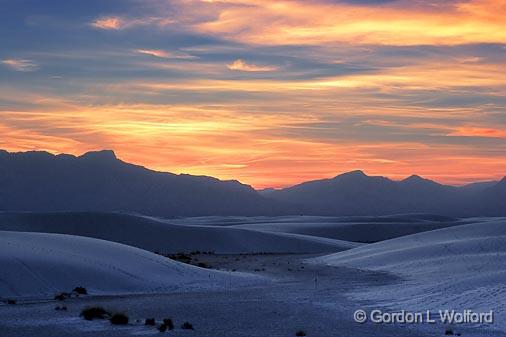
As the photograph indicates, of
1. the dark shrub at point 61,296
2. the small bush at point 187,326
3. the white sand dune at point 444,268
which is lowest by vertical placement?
the dark shrub at point 61,296

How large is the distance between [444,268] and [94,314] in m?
19.1

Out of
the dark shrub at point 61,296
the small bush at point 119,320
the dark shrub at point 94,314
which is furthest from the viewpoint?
the dark shrub at point 61,296

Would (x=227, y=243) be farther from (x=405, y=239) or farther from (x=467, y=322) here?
(x=467, y=322)

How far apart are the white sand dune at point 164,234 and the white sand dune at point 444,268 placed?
19106mm

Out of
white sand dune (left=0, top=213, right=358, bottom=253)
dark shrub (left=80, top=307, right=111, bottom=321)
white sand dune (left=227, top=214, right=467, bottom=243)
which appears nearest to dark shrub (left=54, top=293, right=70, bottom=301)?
dark shrub (left=80, top=307, right=111, bottom=321)

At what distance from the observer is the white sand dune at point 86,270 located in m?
27.3

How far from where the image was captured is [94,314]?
2058 cm

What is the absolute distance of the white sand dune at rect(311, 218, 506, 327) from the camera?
2291 centimetres

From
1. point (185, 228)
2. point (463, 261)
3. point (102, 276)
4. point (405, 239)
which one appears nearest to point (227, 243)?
point (185, 228)

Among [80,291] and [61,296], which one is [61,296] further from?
[80,291]

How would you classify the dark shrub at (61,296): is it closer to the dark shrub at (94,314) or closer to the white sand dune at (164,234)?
the dark shrub at (94,314)

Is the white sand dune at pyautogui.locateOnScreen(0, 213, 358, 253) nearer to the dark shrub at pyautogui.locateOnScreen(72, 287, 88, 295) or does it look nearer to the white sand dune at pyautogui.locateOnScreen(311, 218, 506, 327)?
the white sand dune at pyautogui.locateOnScreen(311, 218, 506, 327)

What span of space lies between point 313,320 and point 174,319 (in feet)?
12.1

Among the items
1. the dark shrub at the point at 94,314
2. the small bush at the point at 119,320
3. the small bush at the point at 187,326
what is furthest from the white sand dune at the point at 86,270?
the small bush at the point at 187,326
